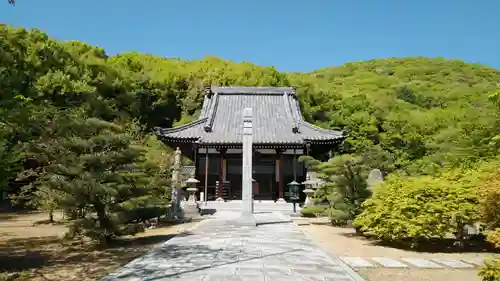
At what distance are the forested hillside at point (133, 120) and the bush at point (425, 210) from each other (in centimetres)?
267

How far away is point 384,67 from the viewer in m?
74.8

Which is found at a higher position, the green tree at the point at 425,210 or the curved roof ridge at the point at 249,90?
the curved roof ridge at the point at 249,90

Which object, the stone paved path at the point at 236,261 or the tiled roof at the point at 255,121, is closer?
the stone paved path at the point at 236,261

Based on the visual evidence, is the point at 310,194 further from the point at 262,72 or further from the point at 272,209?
the point at 262,72

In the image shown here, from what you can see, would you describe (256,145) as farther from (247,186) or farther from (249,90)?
(247,186)

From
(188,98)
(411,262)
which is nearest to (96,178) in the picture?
(411,262)

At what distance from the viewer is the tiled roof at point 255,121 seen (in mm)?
20469

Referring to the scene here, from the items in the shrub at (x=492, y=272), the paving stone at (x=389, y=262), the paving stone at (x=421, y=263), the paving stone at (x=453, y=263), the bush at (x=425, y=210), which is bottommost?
the paving stone at (x=453, y=263)

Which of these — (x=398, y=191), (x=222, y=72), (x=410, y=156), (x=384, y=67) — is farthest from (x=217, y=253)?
(x=384, y=67)

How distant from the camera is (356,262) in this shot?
667cm

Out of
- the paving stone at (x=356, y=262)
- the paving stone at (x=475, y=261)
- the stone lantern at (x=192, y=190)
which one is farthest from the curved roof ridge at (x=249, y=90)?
the paving stone at (x=356, y=262)

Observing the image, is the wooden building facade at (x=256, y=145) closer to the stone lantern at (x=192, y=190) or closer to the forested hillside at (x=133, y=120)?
the forested hillside at (x=133, y=120)

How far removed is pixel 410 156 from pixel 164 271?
2657 cm

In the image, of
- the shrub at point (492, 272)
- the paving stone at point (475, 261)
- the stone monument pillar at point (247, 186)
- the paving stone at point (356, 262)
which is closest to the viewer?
the shrub at point (492, 272)
